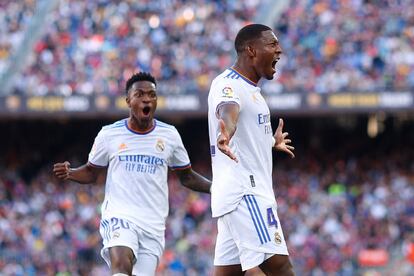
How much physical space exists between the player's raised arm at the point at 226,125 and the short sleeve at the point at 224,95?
3 cm

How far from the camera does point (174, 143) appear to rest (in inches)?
364

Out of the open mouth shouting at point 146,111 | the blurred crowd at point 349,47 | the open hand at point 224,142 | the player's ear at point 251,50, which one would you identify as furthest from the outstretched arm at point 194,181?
the blurred crowd at point 349,47

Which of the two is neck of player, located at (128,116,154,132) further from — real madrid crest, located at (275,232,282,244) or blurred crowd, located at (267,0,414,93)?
blurred crowd, located at (267,0,414,93)

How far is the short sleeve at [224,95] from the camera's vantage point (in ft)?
24.4

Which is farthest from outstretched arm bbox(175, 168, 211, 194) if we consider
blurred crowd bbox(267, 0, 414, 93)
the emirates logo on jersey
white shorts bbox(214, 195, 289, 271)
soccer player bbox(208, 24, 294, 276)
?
blurred crowd bbox(267, 0, 414, 93)

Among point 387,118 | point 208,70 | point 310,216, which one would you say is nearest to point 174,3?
point 208,70

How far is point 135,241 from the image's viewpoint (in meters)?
8.91

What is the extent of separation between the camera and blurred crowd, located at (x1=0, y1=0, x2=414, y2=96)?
22688 mm

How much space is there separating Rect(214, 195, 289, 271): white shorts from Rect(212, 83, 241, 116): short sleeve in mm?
683

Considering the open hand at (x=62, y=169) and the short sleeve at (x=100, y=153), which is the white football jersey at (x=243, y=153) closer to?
the short sleeve at (x=100, y=153)

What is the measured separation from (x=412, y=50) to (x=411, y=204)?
327 cm

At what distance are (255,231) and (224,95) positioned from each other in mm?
968

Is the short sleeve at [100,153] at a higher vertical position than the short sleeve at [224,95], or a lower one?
lower

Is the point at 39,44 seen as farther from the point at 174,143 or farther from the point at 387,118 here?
the point at 174,143
